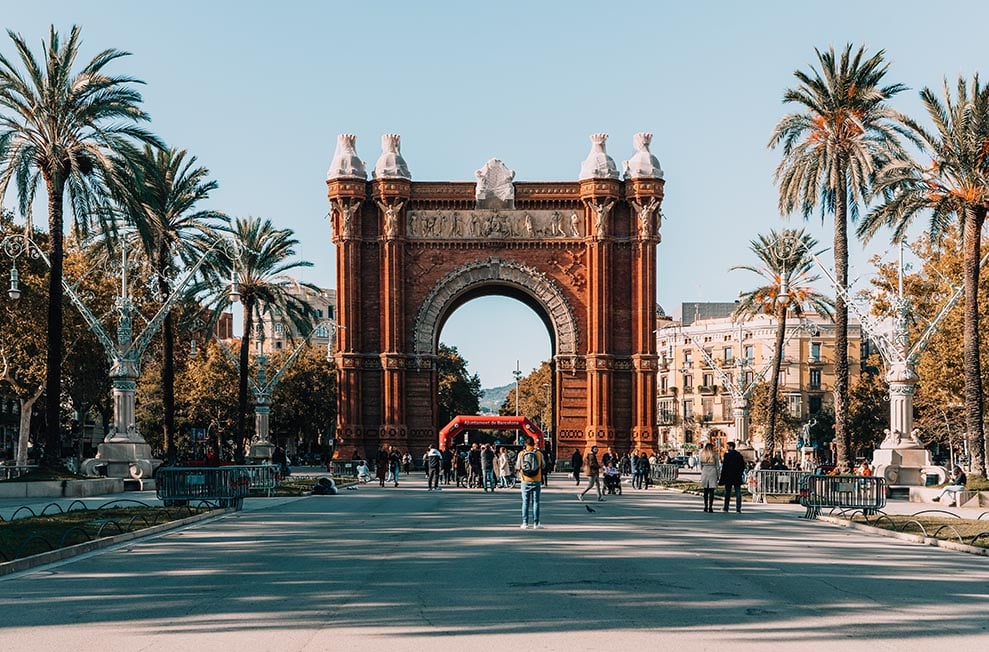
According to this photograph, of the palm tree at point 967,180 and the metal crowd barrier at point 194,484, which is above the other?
the palm tree at point 967,180

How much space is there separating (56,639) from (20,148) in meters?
26.9

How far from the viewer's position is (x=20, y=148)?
34.8 m

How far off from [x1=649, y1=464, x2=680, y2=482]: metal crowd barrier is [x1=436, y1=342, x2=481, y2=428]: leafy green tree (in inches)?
1996

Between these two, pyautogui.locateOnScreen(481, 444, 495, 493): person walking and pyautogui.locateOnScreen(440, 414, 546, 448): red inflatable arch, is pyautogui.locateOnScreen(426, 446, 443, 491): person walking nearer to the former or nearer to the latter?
pyautogui.locateOnScreen(481, 444, 495, 493): person walking

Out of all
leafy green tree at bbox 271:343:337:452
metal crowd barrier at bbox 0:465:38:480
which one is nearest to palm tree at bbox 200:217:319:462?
metal crowd barrier at bbox 0:465:38:480

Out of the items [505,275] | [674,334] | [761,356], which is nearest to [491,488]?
[505,275]

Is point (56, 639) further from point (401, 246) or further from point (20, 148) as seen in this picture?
point (401, 246)

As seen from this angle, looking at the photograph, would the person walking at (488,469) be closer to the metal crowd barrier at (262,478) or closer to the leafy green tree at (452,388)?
the metal crowd barrier at (262,478)

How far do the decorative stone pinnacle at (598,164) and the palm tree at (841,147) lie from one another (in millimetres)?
23028

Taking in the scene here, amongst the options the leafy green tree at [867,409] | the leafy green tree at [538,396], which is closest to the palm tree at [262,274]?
the leafy green tree at [867,409]

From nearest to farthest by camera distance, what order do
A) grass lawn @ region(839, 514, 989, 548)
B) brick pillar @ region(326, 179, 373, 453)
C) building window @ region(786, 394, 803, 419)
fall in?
grass lawn @ region(839, 514, 989, 548) < brick pillar @ region(326, 179, 373, 453) < building window @ region(786, 394, 803, 419)

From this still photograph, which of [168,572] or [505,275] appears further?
[505,275]

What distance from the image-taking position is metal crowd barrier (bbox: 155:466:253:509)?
2808 centimetres

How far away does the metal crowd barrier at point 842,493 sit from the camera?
2697cm
